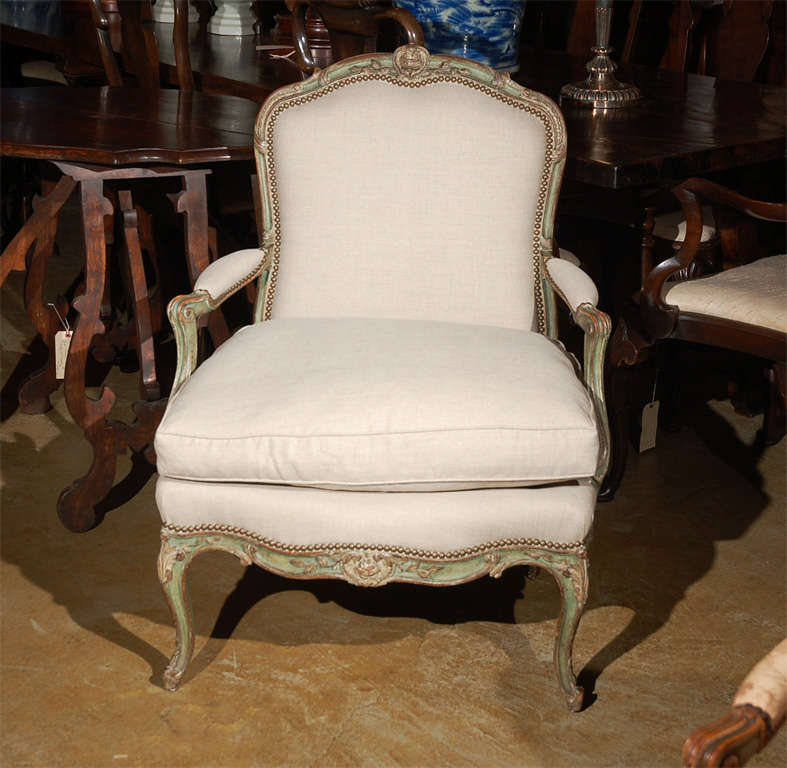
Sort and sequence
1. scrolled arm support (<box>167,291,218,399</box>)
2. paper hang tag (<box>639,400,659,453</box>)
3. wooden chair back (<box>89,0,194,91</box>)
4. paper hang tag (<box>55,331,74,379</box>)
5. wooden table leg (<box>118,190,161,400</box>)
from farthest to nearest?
wooden chair back (<box>89,0,194,91</box>) → paper hang tag (<box>639,400,659,453</box>) → paper hang tag (<box>55,331,74,379</box>) → wooden table leg (<box>118,190,161,400</box>) → scrolled arm support (<box>167,291,218,399</box>)

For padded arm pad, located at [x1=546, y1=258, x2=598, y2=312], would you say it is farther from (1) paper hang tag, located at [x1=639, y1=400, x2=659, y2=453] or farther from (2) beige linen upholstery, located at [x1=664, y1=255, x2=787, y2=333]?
(1) paper hang tag, located at [x1=639, y1=400, x2=659, y2=453]

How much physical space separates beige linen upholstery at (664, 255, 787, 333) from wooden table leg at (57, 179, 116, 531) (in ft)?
3.74

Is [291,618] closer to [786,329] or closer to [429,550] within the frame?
[429,550]

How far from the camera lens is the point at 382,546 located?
1594 millimetres

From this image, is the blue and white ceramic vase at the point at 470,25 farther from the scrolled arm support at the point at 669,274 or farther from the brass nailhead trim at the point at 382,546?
the brass nailhead trim at the point at 382,546

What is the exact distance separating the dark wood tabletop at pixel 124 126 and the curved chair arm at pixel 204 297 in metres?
0.24

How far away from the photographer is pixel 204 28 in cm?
447

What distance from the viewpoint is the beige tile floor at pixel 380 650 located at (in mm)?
1617

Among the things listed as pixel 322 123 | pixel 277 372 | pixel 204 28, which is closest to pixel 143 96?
pixel 322 123

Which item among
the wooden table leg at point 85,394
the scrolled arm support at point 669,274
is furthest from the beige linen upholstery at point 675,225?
the wooden table leg at point 85,394

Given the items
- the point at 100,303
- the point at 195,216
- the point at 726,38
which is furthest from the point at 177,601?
the point at 726,38

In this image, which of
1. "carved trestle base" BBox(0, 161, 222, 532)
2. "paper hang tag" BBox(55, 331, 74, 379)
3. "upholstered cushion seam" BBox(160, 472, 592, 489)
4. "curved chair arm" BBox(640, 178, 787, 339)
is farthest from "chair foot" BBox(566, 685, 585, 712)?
"paper hang tag" BBox(55, 331, 74, 379)

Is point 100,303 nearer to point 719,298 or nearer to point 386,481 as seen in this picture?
point 386,481

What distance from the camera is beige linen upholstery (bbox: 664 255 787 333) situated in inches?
→ 76.6
